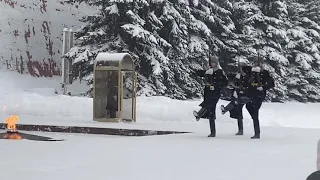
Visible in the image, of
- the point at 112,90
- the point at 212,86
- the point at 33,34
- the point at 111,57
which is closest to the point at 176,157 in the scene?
the point at 212,86

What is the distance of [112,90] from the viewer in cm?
1725

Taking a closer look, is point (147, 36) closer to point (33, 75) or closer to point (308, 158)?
point (33, 75)

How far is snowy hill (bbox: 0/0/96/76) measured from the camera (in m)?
33.4

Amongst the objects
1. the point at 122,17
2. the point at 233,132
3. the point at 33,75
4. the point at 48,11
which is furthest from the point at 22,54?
the point at 233,132

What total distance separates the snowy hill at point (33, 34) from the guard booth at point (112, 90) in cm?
1721

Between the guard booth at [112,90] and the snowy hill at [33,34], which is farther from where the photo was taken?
the snowy hill at [33,34]

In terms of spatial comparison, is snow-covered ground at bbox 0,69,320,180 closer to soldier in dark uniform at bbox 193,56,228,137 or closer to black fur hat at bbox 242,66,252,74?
soldier in dark uniform at bbox 193,56,228,137

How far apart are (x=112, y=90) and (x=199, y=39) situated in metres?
12.6

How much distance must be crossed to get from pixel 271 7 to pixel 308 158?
26.4 metres

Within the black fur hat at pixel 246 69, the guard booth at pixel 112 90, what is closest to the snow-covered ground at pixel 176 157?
the guard booth at pixel 112 90

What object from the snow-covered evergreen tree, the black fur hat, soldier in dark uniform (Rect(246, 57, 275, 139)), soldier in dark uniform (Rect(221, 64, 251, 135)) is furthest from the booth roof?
the snow-covered evergreen tree

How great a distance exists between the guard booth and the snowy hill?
17211mm

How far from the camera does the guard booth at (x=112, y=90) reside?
1648 cm

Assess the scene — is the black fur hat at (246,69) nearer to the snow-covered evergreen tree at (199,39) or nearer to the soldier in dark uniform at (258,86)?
the soldier in dark uniform at (258,86)
